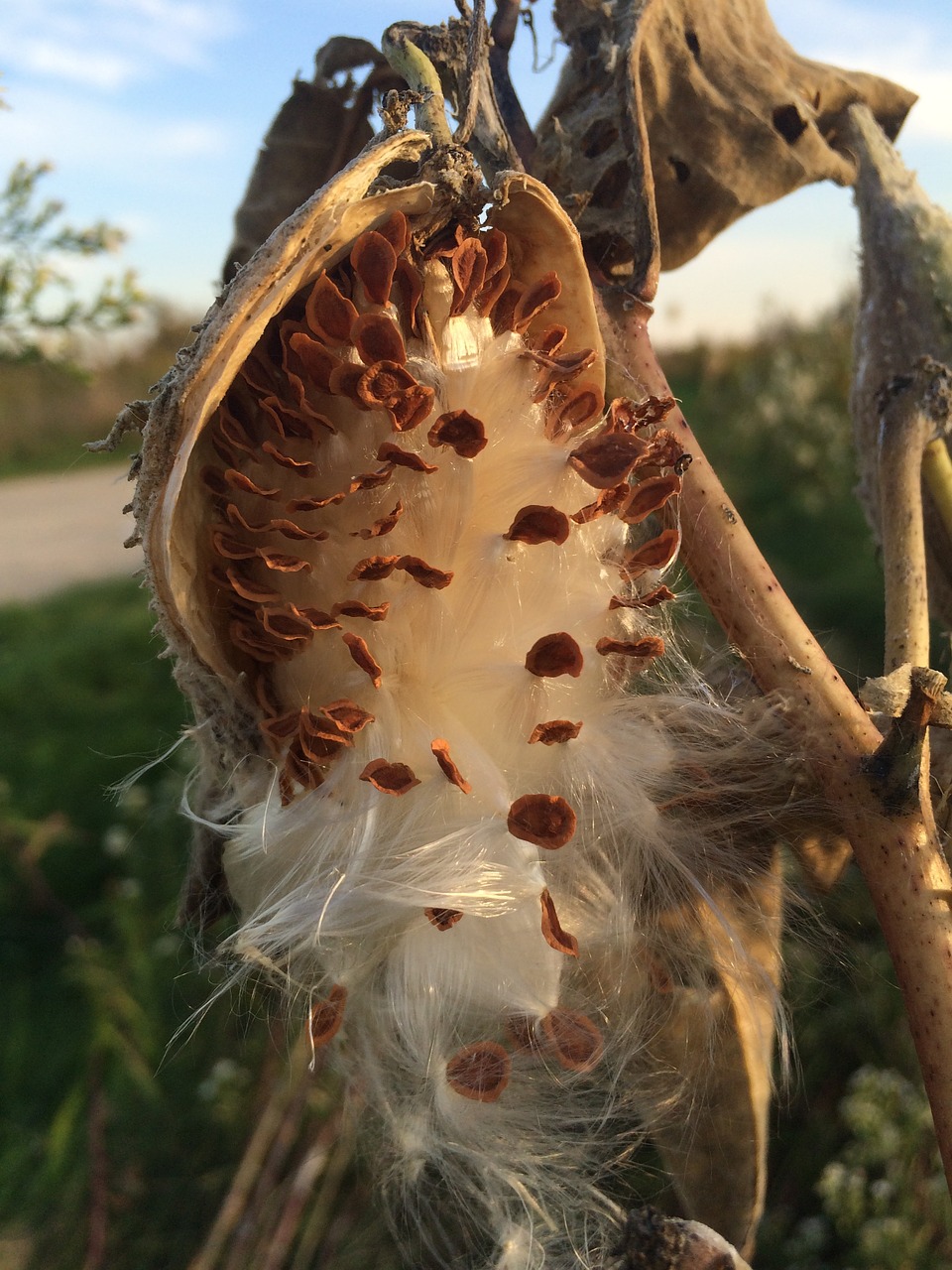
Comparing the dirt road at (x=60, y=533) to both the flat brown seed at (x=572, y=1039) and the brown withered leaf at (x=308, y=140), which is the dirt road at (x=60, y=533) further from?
the flat brown seed at (x=572, y=1039)

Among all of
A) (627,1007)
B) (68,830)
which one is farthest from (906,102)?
(68,830)

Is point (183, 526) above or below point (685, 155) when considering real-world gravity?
below

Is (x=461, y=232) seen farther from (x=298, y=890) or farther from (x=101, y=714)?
(x=101, y=714)

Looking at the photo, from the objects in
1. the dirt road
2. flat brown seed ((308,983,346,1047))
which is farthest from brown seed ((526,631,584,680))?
the dirt road

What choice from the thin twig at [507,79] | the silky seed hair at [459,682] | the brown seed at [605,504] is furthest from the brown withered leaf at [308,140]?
the brown seed at [605,504]

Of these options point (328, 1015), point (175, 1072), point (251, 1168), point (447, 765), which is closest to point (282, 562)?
point (447, 765)

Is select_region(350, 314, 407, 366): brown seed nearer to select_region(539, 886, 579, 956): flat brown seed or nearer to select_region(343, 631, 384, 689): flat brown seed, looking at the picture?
select_region(343, 631, 384, 689): flat brown seed
